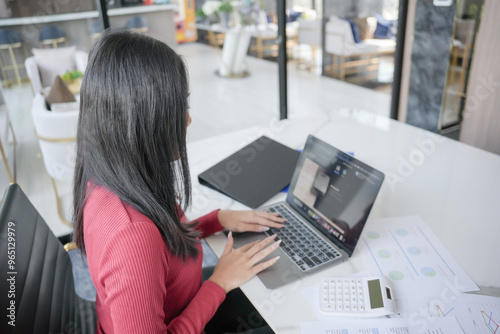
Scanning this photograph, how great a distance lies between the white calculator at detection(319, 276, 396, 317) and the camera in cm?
83

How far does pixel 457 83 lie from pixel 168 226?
9.97ft

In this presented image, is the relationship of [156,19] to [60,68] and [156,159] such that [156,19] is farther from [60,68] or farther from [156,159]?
[156,159]

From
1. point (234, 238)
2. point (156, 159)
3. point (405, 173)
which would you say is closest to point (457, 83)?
point (405, 173)

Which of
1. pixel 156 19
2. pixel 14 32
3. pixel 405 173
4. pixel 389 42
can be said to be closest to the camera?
pixel 405 173

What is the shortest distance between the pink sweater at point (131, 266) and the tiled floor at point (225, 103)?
172 centimetres

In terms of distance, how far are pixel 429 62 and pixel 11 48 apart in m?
3.16

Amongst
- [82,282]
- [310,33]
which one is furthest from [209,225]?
[310,33]

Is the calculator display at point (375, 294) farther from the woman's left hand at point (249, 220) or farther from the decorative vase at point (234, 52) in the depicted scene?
the decorative vase at point (234, 52)

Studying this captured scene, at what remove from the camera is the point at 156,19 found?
465 cm

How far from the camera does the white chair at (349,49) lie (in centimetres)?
506

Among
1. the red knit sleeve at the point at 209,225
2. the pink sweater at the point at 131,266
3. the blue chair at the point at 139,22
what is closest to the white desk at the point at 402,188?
the red knit sleeve at the point at 209,225

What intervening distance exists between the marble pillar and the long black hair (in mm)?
2562

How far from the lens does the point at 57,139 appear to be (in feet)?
7.95

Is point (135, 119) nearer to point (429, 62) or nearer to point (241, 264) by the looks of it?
point (241, 264)
